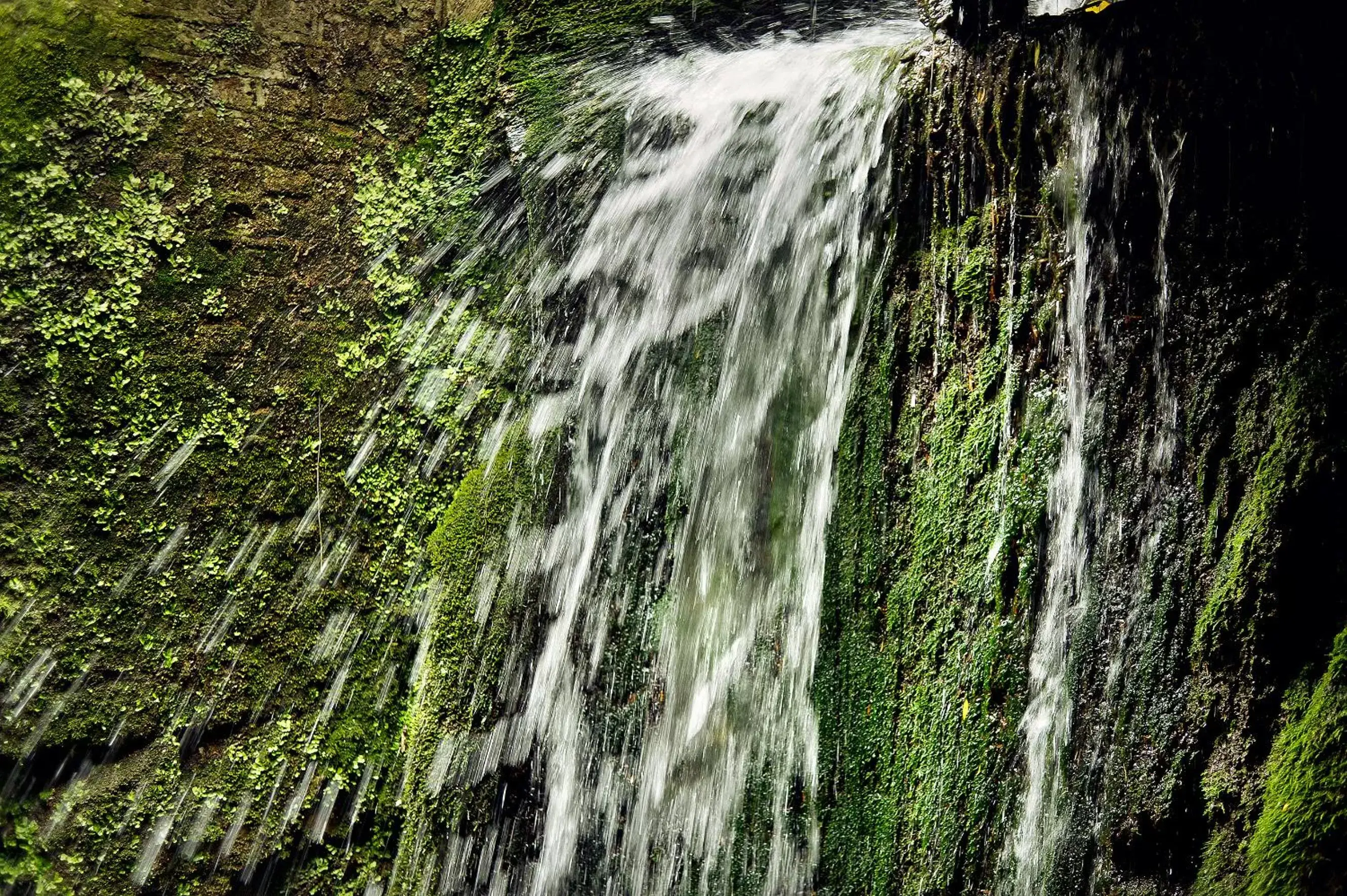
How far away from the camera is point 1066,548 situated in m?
2.40

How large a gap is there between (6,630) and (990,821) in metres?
2.93

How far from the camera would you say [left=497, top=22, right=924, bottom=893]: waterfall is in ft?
9.36

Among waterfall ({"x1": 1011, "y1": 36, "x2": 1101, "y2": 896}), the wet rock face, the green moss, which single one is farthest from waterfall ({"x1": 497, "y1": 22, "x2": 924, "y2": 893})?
the green moss

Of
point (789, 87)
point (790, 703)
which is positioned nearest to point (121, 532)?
point (790, 703)

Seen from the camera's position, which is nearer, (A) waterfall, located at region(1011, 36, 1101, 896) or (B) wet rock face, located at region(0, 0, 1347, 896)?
(B) wet rock face, located at region(0, 0, 1347, 896)

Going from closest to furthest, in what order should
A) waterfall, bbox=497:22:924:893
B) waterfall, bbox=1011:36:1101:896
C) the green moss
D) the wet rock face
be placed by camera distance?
the green moss
the wet rock face
waterfall, bbox=1011:36:1101:896
waterfall, bbox=497:22:924:893

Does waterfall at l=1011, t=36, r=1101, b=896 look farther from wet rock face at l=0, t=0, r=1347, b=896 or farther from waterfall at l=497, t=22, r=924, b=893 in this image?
waterfall at l=497, t=22, r=924, b=893

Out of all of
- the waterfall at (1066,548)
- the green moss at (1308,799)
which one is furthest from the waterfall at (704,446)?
the green moss at (1308,799)

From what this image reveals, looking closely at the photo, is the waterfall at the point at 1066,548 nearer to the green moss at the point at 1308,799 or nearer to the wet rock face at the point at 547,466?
the wet rock face at the point at 547,466

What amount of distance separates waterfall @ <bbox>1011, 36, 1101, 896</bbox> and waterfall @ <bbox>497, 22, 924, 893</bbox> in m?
0.59

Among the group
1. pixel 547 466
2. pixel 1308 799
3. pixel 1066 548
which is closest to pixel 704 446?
pixel 547 466

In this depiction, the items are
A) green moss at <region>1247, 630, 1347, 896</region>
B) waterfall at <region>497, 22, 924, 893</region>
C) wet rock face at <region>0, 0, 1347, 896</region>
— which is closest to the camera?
green moss at <region>1247, 630, 1347, 896</region>

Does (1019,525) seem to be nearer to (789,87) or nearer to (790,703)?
Answer: (790,703)

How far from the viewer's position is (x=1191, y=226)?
7.20ft
